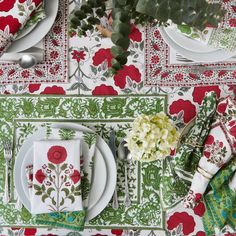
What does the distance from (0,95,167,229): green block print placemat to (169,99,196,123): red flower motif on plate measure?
0.02 metres

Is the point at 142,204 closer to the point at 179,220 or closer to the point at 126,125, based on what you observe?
the point at 179,220

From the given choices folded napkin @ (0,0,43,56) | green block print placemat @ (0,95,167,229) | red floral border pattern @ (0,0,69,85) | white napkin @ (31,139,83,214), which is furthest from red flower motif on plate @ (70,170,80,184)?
folded napkin @ (0,0,43,56)

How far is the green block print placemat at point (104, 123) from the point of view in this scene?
1.07 metres

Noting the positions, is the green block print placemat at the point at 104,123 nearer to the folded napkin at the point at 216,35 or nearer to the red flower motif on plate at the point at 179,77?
the red flower motif on plate at the point at 179,77

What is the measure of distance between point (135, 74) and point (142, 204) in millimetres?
323

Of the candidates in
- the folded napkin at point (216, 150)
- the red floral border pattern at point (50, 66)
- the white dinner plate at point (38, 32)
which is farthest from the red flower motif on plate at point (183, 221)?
the white dinner plate at point (38, 32)

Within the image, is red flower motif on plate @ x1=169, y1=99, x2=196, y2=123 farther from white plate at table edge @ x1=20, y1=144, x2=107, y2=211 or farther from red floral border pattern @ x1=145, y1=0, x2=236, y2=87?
white plate at table edge @ x1=20, y1=144, x2=107, y2=211

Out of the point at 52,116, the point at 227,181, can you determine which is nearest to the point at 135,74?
the point at 52,116

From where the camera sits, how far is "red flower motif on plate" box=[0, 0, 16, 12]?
1.00 metres

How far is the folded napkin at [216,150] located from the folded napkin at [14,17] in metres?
0.49

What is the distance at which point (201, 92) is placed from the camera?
1.06 meters

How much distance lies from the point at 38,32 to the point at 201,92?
1.37 ft

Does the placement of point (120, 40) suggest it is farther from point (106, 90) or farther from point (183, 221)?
point (183, 221)

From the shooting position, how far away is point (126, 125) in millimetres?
1077
